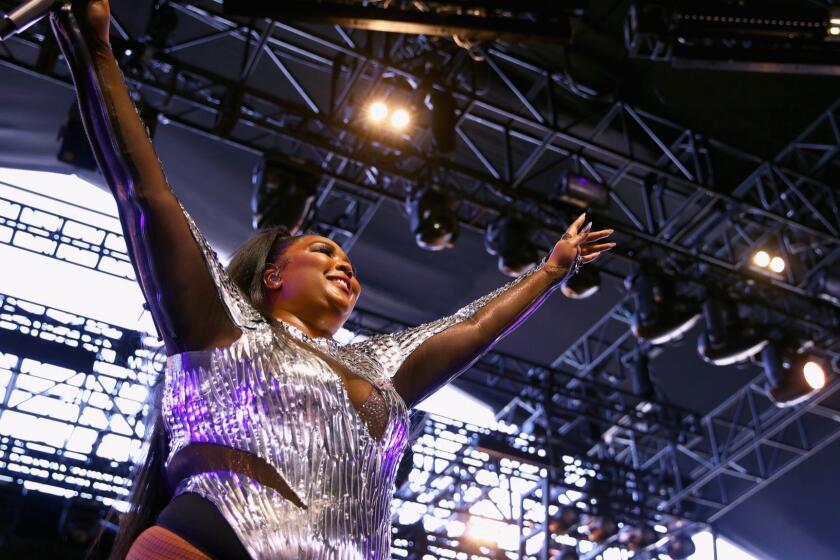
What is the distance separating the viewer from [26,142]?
384 inches

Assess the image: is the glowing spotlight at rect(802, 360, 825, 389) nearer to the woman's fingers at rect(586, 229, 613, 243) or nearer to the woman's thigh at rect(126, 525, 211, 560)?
the woman's fingers at rect(586, 229, 613, 243)

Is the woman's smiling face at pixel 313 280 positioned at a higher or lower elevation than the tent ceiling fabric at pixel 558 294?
lower

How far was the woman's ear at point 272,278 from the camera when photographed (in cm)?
164

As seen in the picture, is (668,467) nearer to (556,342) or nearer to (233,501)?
(556,342)

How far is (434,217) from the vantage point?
7.09 metres

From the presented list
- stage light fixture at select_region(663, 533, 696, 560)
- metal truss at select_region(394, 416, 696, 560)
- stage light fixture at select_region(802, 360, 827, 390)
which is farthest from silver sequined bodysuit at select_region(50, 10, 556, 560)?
stage light fixture at select_region(663, 533, 696, 560)

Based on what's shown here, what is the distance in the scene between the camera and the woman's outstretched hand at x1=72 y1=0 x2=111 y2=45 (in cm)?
139

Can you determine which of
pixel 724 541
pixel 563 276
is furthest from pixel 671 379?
pixel 563 276

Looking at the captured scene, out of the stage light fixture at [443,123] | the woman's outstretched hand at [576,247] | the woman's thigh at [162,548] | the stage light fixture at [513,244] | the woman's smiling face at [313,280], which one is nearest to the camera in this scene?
the woman's thigh at [162,548]

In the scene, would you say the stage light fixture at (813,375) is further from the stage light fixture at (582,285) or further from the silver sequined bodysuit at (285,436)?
the silver sequined bodysuit at (285,436)

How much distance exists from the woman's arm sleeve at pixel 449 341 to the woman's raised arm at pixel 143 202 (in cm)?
37

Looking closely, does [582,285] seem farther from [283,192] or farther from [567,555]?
[567,555]

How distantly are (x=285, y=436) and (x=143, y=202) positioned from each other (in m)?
A: 0.38

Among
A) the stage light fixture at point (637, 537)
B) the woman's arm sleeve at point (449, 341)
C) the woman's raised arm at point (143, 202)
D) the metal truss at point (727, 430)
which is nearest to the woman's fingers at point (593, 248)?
the woman's arm sleeve at point (449, 341)
